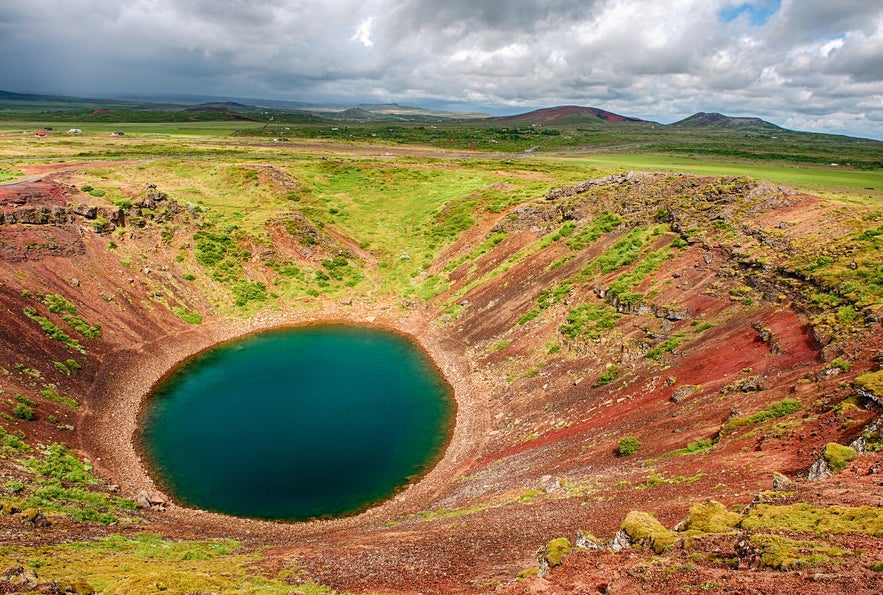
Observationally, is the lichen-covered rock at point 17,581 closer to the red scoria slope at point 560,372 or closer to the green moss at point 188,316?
the red scoria slope at point 560,372

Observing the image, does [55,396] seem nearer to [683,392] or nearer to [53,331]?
[53,331]

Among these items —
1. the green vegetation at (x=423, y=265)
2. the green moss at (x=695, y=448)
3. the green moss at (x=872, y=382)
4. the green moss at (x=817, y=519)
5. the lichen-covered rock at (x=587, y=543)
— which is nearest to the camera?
the green moss at (x=817, y=519)

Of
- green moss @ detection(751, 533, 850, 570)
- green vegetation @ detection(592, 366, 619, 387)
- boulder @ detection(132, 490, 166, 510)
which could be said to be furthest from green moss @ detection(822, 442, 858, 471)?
boulder @ detection(132, 490, 166, 510)

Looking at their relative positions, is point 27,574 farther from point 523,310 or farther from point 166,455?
point 523,310

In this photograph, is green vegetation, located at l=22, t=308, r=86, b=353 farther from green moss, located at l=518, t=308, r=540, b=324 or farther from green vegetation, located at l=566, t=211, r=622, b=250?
green vegetation, located at l=566, t=211, r=622, b=250

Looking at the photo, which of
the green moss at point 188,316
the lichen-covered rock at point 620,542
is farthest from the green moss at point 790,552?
the green moss at point 188,316

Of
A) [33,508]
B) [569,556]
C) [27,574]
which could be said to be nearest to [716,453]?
[569,556]
